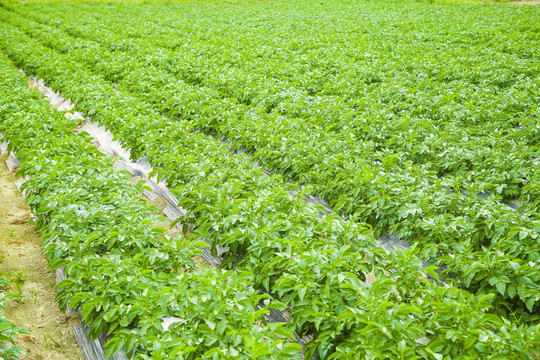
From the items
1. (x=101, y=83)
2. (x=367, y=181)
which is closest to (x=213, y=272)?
(x=367, y=181)

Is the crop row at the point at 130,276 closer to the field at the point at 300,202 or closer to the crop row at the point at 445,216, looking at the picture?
the field at the point at 300,202

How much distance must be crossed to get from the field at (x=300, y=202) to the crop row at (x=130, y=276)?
0.06 ft

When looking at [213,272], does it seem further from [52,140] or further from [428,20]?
[428,20]

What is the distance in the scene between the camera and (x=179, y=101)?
7754 millimetres

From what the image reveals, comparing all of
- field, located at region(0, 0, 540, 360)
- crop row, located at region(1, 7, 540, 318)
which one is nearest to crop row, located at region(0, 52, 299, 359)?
field, located at region(0, 0, 540, 360)

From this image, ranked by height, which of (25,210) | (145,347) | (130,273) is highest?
(130,273)

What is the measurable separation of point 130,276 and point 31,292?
5.26ft

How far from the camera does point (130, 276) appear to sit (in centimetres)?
326

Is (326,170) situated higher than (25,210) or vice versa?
(326,170)

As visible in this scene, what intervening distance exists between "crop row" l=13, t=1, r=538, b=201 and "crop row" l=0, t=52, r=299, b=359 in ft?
8.70

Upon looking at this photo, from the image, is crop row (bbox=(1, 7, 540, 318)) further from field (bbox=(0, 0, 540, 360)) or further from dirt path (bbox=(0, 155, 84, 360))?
dirt path (bbox=(0, 155, 84, 360))

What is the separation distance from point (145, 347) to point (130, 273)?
0.68 m

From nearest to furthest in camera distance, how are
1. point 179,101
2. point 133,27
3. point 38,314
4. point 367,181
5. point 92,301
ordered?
point 92,301 → point 38,314 → point 367,181 → point 179,101 → point 133,27

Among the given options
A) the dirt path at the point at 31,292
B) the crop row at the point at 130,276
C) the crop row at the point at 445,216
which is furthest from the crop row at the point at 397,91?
the dirt path at the point at 31,292
